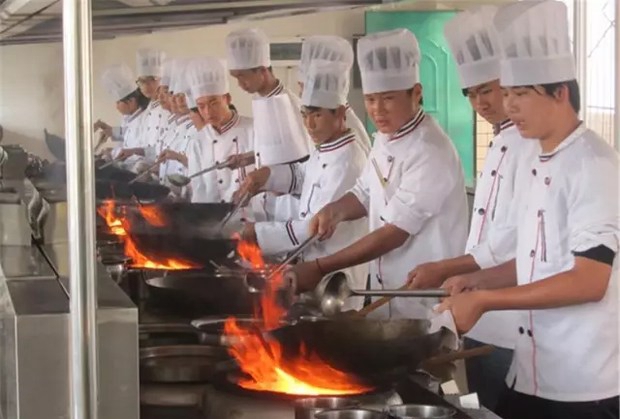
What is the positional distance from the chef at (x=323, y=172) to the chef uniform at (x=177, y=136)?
0.34 m

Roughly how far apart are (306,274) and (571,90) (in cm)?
81

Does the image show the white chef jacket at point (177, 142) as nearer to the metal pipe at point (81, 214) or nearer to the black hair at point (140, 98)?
the black hair at point (140, 98)

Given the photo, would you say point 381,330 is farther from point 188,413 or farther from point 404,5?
point 404,5

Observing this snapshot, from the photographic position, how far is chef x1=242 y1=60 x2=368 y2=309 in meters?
2.17

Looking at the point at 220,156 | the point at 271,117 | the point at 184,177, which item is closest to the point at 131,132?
the point at 184,177

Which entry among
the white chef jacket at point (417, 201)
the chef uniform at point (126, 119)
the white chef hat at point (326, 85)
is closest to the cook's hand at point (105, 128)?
the chef uniform at point (126, 119)

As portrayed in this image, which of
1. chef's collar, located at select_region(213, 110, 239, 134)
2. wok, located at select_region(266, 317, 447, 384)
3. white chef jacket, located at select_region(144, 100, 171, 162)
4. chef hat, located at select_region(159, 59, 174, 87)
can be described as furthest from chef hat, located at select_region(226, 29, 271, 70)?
Result: wok, located at select_region(266, 317, 447, 384)

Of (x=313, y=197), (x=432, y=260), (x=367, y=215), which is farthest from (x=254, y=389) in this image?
(x=313, y=197)

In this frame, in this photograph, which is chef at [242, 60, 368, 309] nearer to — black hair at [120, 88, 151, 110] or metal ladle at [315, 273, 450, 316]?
metal ladle at [315, 273, 450, 316]

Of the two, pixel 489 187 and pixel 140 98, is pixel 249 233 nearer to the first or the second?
pixel 140 98

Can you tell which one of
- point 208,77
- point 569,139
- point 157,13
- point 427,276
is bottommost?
point 427,276

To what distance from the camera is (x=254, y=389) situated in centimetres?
134

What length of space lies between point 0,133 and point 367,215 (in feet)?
5.11

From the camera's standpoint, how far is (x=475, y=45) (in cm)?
171
